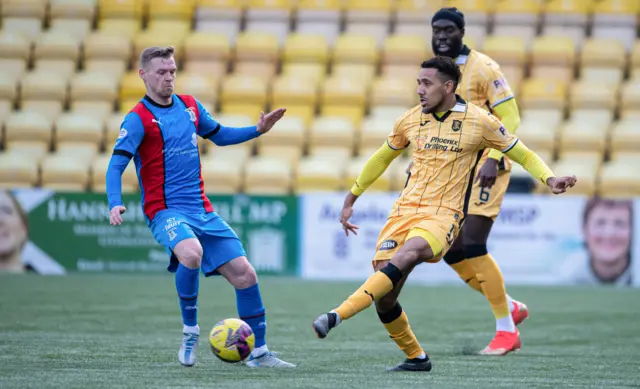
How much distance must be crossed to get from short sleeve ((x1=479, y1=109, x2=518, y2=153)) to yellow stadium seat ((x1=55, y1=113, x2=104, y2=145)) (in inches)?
439

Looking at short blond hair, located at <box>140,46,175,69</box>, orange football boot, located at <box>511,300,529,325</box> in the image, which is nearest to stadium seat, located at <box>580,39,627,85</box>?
orange football boot, located at <box>511,300,529,325</box>

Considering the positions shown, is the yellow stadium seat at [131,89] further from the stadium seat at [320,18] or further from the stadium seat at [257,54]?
the stadium seat at [320,18]

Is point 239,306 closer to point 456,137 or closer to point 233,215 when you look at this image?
point 456,137

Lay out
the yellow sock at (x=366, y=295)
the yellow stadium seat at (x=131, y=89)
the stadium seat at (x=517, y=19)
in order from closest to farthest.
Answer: the yellow sock at (x=366, y=295)
the yellow stadium seat at (x=131, y=89)
the stadium seat at (x=517, y=19)

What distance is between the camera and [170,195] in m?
6.83

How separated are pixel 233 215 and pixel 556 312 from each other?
532 centimetres

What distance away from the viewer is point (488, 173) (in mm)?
7688

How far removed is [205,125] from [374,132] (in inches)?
376

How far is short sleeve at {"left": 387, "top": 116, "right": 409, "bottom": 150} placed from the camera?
22.5ft

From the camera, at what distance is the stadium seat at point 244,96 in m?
17.6

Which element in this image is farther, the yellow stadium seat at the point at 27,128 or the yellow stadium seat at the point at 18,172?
the yellow stadium seat at the point at 27,128

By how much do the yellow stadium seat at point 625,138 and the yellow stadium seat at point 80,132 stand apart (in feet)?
26.1

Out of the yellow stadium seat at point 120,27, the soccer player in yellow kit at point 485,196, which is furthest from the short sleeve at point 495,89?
the yellow stadium seat at point 120,27

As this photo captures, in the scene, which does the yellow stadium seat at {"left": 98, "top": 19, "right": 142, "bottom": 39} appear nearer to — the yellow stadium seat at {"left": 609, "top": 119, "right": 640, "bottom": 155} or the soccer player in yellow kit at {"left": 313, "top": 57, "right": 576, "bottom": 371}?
the yellow stadium seat at {"left": 609, "top": 119, "right": 640, "bottom": 155}
